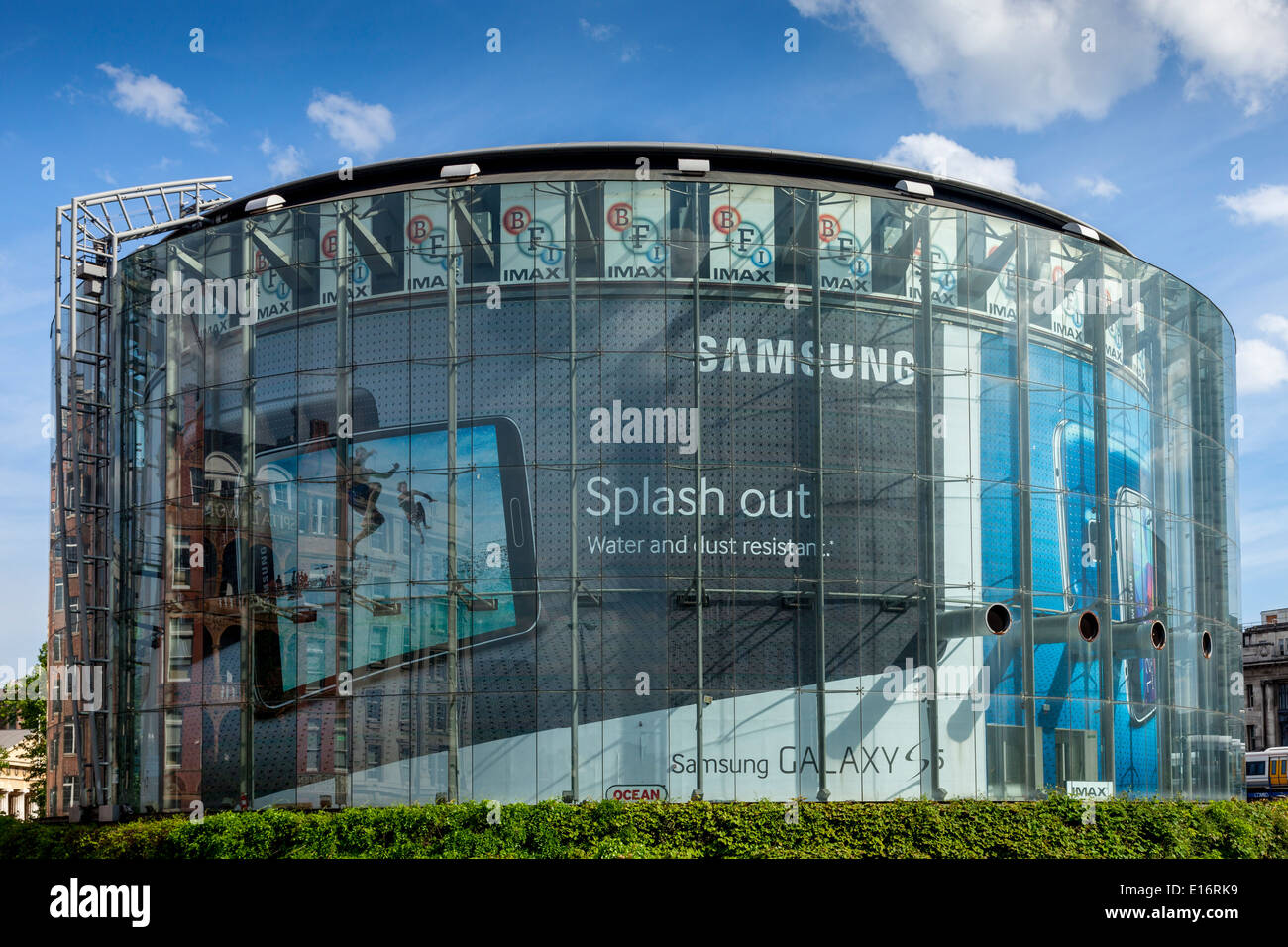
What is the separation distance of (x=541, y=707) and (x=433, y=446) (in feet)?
17.1

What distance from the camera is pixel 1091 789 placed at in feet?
81.3

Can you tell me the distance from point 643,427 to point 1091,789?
1118 centimetres

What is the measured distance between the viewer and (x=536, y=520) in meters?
23.3

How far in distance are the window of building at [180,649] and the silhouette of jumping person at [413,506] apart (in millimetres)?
5309

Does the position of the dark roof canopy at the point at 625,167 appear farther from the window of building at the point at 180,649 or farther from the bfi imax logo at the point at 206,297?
the window of building at the point at 180,649

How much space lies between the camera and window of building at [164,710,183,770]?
2484cm

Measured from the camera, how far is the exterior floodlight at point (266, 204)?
25875mm

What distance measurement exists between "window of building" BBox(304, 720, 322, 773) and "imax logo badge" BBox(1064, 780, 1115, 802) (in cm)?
1401

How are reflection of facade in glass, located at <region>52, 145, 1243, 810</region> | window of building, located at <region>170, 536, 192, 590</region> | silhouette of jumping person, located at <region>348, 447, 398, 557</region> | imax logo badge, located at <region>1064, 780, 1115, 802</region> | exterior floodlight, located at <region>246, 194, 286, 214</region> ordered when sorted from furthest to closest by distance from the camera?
exterior floodlight, located at <region>246, 194, 286, 214</region> → window of building, located at <region>170, 536, 192, 590</region> → imax logo badge, located at <region>1064, 780, 1115, 802</region> → silhouette of jumping person, located at <region>348, 447, 398, 557</region> → reflection of facade in glass, located at <region>52, 145, 1243, 810</region>

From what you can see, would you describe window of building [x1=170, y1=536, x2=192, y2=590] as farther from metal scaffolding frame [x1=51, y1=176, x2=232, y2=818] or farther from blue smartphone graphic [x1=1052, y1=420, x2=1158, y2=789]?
blue smartphone graphic [x1=1052, y1=420, x2=1158, y2=789]

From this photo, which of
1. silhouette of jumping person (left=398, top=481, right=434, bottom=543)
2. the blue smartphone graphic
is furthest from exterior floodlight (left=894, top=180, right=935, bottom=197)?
silhouette of jumping person (left=398, top=481, right=434, bottom=543)
